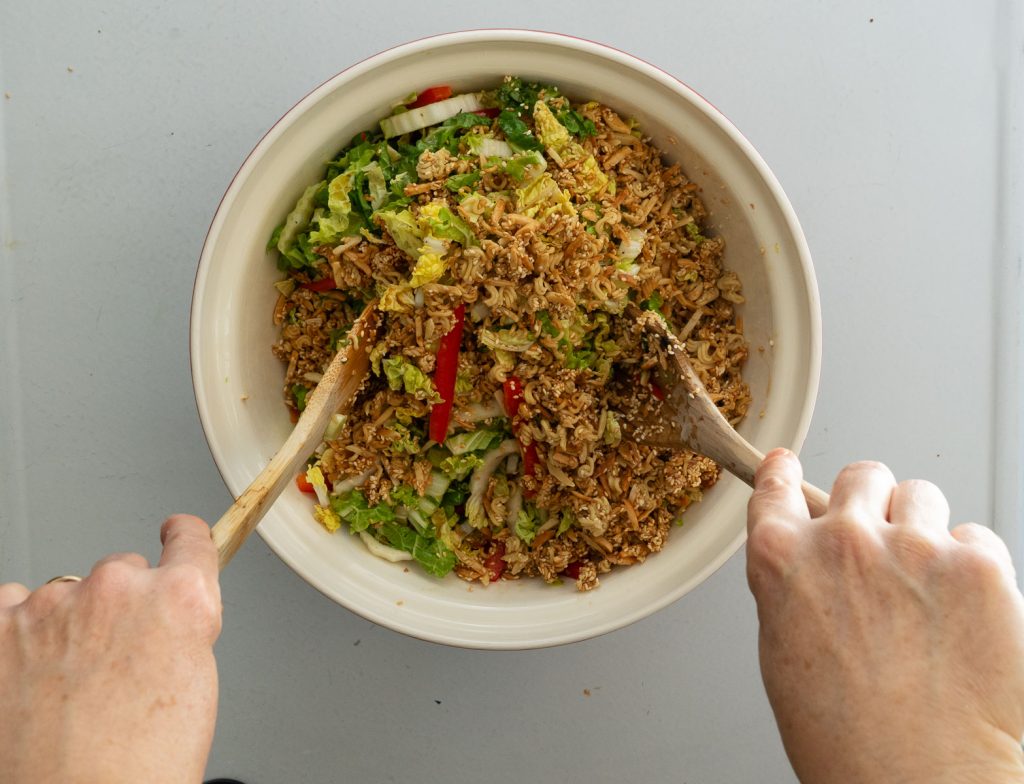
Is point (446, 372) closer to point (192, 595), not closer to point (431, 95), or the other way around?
point (431, 95)

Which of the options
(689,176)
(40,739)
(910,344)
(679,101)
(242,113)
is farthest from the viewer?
(910,344)

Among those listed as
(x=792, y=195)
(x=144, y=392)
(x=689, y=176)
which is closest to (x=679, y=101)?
(x=689, y=176)

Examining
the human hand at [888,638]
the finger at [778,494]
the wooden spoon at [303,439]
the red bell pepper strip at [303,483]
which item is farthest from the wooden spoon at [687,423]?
the red bell pepper strip at [303,483]

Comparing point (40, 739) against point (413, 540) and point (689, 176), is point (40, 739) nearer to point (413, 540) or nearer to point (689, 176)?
point (413, 540)

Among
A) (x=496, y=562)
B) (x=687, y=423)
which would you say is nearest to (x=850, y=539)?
(x=687, y=423)

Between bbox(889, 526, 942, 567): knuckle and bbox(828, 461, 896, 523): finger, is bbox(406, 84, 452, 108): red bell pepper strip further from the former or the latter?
bbox(889, 526, 942, 567): knuckle

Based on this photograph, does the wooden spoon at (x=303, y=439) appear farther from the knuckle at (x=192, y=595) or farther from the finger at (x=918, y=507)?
the finger at (x=918, y=507)

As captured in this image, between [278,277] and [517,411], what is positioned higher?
[278,277]
